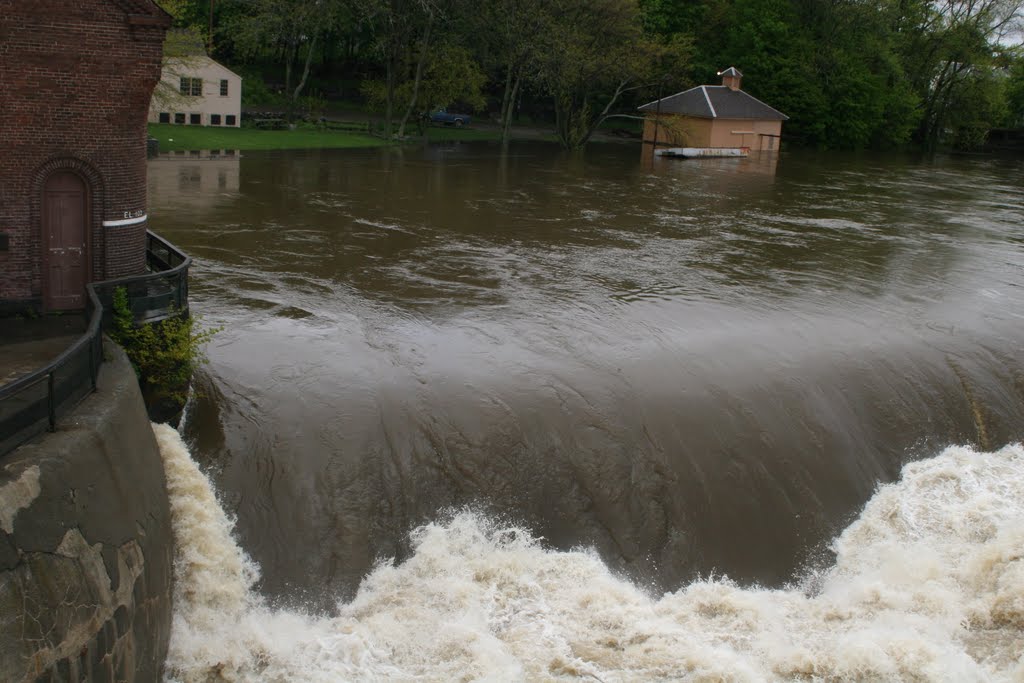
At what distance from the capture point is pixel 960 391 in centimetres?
1688

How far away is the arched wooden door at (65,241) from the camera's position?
1396 centimetres

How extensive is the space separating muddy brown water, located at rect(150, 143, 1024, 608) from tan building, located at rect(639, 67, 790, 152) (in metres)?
30.7

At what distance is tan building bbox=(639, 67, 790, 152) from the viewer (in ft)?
197

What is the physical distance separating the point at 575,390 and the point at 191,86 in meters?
41.0

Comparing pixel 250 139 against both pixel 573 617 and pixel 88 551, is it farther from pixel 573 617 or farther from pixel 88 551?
pixel 88 551

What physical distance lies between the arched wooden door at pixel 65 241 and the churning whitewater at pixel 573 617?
9.52 feet

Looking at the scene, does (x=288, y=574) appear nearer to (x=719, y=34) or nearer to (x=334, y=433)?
(x=334, y=433)

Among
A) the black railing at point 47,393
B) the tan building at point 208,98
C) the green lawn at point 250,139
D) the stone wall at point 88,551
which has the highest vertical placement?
the tan building at point 208,98

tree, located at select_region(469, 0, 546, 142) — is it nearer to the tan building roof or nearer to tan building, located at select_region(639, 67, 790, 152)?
tan building, located at select_region(639, 67, 790, 152)

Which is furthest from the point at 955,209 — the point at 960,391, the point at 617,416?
the point at 617,416

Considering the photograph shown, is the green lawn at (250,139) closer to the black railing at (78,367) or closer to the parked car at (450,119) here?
the parked car at (450,119)

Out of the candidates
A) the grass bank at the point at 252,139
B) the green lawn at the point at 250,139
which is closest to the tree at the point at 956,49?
the grass bank at the point at 252,139

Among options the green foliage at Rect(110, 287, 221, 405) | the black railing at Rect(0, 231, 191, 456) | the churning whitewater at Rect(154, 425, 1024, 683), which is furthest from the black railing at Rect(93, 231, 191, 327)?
the churning whitewater at Rect(154, 425, 1024, 683)

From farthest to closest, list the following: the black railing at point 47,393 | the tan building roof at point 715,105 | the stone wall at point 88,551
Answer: the tan building roof at point 715,105 → the black railing at point 47,393 → the stone wall at point 88,551
